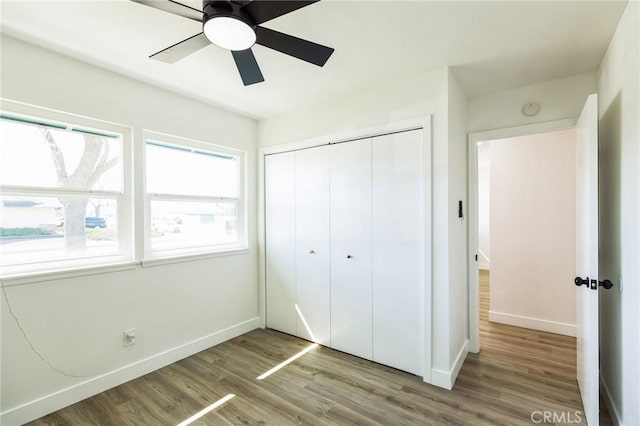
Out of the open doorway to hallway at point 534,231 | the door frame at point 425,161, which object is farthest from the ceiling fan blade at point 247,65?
the open doorway to hallway at point 534,231

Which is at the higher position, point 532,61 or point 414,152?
point 532,61

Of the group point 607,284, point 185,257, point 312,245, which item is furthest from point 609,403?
point 185,257

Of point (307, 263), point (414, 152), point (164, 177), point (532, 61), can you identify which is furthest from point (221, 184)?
point (532, 61)

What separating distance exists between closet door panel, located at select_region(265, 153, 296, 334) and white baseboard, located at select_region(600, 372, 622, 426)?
8.68 ft

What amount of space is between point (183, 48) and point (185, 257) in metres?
1.92

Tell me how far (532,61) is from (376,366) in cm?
283

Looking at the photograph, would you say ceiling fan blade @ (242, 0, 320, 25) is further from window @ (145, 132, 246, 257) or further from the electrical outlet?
the electrical outlet

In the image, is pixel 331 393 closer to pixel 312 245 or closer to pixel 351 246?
pixel 351 246

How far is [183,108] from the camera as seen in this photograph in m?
2.91

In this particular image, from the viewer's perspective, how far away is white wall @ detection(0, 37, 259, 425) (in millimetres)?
1991

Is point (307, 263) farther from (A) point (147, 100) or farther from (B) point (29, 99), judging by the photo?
(B) point (29, 99)

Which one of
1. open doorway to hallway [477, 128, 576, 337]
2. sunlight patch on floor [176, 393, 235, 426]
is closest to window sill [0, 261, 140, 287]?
sunlight patch on floor [176, 393, 235, 426]

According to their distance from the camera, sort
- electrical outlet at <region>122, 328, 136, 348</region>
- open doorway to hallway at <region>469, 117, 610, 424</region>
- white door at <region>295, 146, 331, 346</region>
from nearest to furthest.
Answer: electrical outlet at <region>122, 328, 136, 348</region>
white door at <region>295, 146, 331, 346</region>
open doorway to hallway at <region>469, 117, 610, 424</region>

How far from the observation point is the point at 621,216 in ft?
5.88
